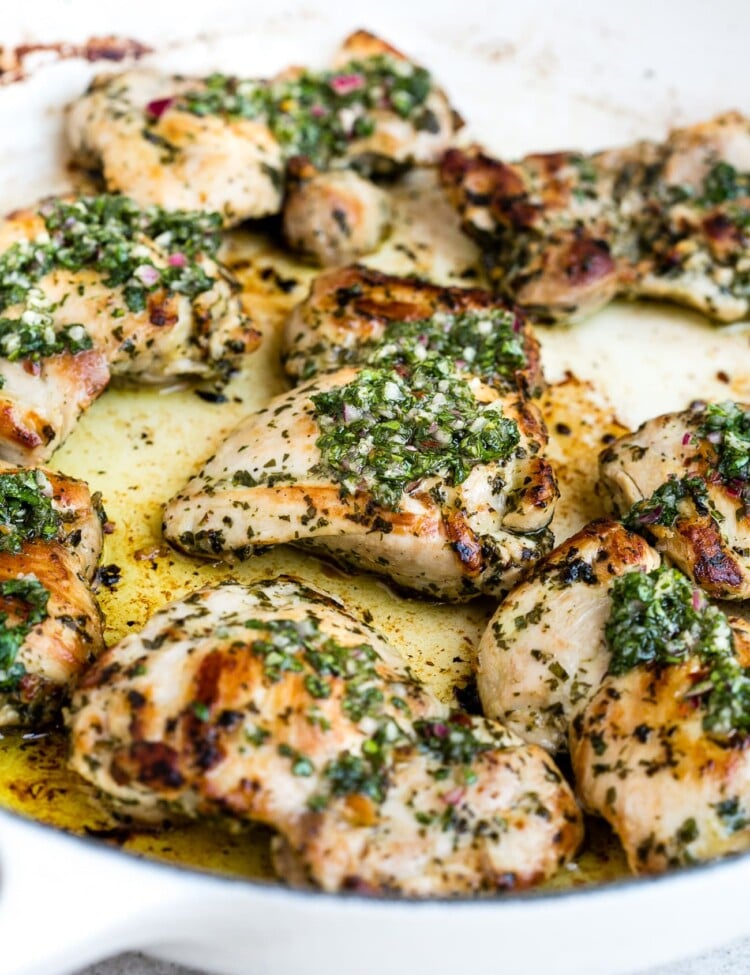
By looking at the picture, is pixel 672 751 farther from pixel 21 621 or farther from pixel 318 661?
pixel 21 621

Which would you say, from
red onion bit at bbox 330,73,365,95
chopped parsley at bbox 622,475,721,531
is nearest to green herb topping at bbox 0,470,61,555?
chopped parsley at bbox 622,475,721,531

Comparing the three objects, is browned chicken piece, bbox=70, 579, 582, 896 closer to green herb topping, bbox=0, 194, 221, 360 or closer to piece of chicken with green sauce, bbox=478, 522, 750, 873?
piece of chicken with green sauce, bbox=478, 522, 750, 873

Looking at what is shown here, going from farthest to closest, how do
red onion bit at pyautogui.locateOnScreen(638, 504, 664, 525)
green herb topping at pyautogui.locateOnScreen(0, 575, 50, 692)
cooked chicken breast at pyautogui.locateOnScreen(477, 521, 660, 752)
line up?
1. red onion bit at pyautogui.locateOnScreen(638, 504, 664, 525)
2. cooked chicken breast at pyautogui.locateOnScreen(477, 521, 660, 752)
3. green herb topping at pyautogui.locateOnScreen(0, 575, 50, 692)

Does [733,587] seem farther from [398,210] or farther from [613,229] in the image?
[398,210]

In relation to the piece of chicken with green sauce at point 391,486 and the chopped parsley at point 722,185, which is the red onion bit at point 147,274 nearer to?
the piece of chicken with green sauce at point 391,486

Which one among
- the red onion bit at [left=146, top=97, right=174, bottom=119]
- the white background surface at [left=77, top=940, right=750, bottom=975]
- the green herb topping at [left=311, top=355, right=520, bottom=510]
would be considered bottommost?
the white background surface at [left=77, top=940, right=750, bottom=975]

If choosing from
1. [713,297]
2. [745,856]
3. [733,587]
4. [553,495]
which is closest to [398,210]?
[713,297]

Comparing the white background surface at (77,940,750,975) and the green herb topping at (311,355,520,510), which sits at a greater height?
the green herb topping at (311,355,520,510)
